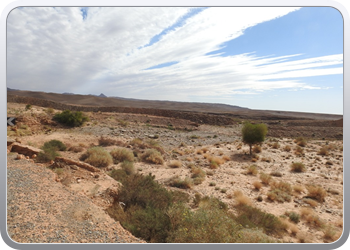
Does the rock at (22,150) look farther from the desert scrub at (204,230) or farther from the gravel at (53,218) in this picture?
the desert scrub at (204,230)

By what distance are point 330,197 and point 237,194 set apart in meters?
3.96

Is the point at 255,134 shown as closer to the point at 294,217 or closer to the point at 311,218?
the point at 311,218

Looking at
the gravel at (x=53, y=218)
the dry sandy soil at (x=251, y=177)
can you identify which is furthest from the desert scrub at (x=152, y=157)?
the gravel at (x=53, y=218)

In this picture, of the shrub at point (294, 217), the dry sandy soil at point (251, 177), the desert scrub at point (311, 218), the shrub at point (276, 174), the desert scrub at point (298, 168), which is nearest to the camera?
the dry sandy soil at point (251, 177)

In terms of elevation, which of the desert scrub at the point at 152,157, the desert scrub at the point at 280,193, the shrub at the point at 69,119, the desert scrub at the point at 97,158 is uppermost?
the shrub at the point at 69,119

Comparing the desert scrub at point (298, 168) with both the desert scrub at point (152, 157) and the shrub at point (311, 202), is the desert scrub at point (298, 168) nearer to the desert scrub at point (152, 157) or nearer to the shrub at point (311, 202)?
the shrub at point (311, 202)

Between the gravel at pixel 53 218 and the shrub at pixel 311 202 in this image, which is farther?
the shrub at pixel 311 202

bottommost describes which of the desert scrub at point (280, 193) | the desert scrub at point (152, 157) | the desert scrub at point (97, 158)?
the desert scrub at point (280, 193)

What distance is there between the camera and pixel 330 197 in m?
8.48

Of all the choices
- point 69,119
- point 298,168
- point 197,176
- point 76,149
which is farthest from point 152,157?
point 69,119

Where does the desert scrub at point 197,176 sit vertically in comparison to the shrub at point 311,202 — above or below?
above

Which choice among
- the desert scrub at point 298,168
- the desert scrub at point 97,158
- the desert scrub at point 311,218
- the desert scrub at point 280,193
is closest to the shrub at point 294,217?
the desert scrub at point 311,218

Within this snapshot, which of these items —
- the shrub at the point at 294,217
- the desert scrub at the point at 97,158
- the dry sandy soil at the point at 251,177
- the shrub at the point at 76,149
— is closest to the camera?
the dry sandy soil at the point at 251,177

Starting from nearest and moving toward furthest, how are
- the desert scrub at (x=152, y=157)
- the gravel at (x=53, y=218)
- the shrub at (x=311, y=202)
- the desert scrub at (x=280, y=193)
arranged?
the gravel at (x=53, y=218) → the shrub at (x=311, y=202) → the desert scrub at (x=280, y=193) → the desert scrub at (x=152, y=157)
